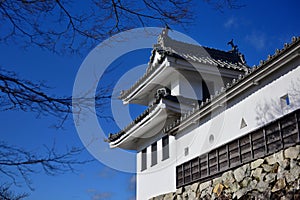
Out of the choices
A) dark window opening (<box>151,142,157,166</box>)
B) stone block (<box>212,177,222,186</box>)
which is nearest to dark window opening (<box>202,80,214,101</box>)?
dark window opening (<box>151,142,157,166</box>)

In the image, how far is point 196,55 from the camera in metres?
13.4

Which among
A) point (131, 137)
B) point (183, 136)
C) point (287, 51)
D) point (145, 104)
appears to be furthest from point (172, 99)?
point (287, 51)

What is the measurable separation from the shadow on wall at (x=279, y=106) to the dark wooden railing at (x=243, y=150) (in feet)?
0.63

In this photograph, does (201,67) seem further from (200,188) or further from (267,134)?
(267,134)

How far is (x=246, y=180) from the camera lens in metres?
7.71

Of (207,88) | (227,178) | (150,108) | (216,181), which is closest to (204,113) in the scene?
(216,181)

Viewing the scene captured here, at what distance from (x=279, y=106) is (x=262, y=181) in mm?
1467

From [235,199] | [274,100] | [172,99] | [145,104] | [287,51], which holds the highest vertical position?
[145,104]

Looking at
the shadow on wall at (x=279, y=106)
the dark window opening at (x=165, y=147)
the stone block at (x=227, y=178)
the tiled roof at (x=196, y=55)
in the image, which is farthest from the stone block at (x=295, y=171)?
the tiled roof at (x=196, y=55)

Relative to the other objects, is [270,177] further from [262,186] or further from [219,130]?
→ [219,130]

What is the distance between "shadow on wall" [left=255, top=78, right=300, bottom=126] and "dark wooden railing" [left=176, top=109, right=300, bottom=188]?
0.63 feet

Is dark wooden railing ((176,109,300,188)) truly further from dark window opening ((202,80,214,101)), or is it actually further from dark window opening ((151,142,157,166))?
dark window opening ((202,80,214,101))

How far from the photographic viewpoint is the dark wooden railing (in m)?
6.78

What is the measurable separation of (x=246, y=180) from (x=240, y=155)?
0.53 metres
